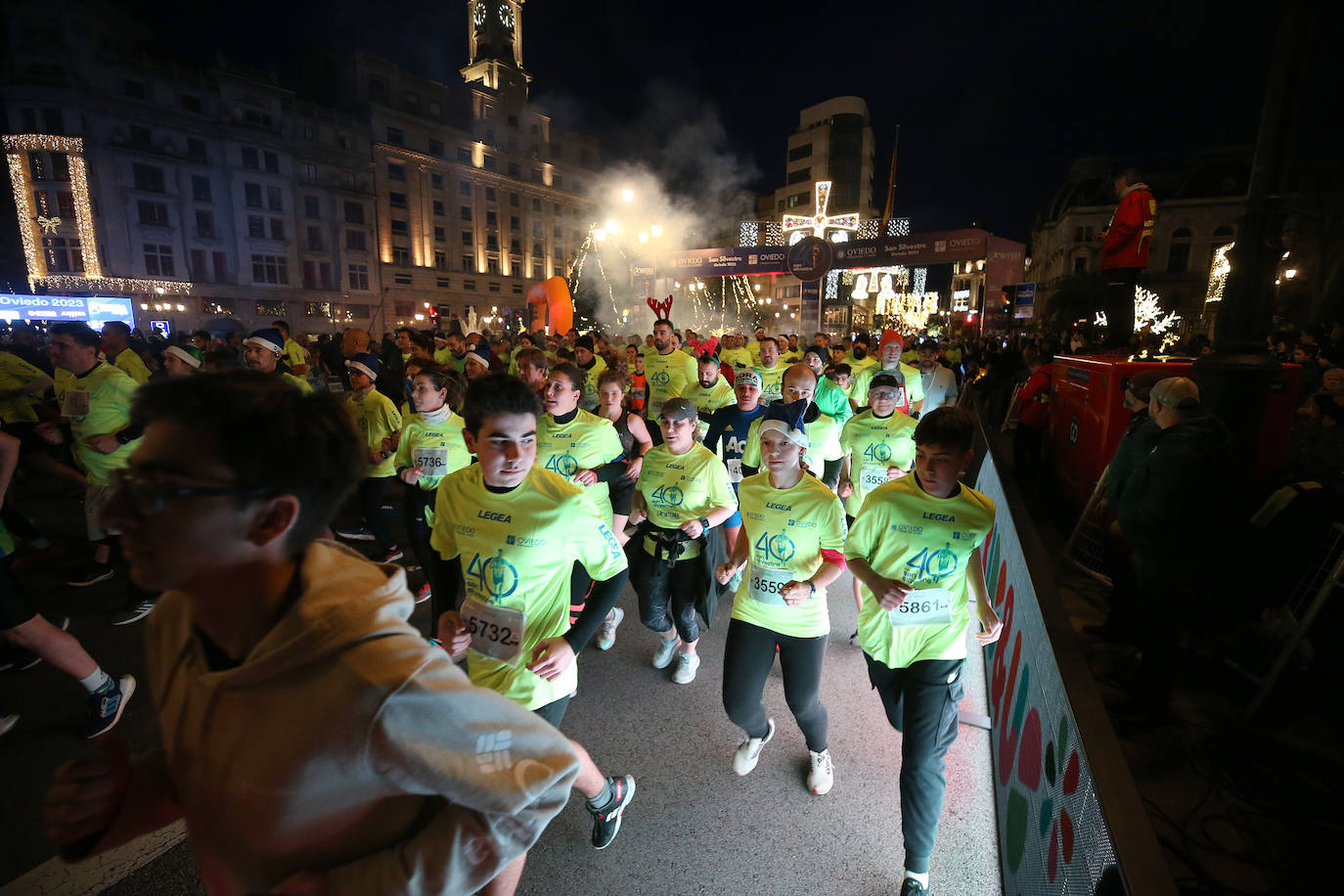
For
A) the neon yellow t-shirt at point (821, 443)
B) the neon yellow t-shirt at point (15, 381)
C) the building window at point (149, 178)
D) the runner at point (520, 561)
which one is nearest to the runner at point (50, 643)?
the runner at point (520, 561)

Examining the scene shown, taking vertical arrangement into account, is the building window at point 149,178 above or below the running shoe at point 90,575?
above

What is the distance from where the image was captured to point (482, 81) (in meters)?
58.6

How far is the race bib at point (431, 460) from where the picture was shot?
4.97 metres

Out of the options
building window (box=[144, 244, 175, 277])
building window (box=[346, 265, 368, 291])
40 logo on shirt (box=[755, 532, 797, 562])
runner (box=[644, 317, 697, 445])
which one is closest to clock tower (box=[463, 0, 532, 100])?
building window (box=[346, 265, 368, 291])

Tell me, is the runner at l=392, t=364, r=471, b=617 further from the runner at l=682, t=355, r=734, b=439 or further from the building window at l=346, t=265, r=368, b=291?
the building window at l=346, t=265, r=368, b=291

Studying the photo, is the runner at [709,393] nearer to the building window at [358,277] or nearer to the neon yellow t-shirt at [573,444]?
the neon yellow t-shirt at [573,444]

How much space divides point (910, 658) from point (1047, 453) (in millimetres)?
8486

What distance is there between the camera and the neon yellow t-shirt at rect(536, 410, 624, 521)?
16.0ft

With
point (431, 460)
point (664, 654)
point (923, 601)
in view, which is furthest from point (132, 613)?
point (923, 601)

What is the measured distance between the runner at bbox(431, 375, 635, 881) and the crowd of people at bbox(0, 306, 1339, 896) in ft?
0.04

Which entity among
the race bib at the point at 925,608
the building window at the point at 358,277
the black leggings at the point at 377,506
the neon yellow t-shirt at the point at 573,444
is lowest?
the black leggings at the point at 377,506

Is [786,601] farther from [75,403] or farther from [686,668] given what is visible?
[75,403]

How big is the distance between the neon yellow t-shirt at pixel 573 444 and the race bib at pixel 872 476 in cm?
230

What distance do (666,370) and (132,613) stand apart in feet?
22.2
